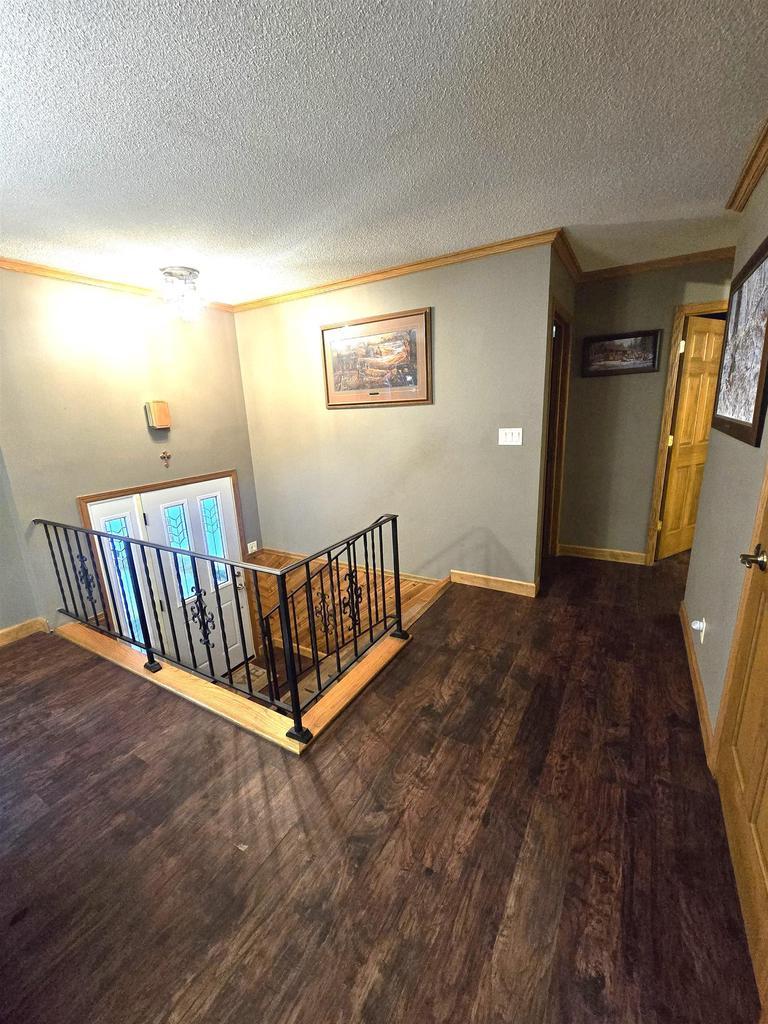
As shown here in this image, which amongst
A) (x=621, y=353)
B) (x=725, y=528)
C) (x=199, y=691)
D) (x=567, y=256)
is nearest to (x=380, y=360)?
(x=567, y=256)

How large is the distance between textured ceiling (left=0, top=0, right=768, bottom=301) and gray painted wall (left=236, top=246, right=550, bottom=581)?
529mm

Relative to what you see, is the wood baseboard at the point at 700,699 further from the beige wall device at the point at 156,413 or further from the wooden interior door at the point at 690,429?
the beige wall device at the point at 156,413

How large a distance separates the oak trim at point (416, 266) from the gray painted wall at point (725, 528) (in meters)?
0.99

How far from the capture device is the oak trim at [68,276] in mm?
2502

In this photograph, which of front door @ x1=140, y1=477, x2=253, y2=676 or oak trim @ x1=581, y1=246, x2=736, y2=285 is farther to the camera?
front door @ x1=140, y1=477, x2=253, y2=676

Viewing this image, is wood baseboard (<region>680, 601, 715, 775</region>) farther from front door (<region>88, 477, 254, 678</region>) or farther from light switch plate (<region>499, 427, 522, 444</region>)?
front door (<region>88, 477, 254, 678</region>)

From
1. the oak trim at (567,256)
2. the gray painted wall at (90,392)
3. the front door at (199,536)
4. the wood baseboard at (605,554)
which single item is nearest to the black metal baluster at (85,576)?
the gray painted wall at (90,392)

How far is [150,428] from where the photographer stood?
3.32 m

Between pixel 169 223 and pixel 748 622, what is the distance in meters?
3.13

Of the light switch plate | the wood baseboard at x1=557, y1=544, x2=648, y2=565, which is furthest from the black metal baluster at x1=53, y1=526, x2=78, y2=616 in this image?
the wood baseboard at x1=557, y1=544, x2=648, y2=565

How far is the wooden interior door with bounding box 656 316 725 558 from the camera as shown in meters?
3.18

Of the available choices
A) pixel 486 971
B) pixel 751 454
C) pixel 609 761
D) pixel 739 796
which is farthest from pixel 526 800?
pixel 751 454

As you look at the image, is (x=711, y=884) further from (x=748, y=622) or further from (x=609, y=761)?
(x=748, y=622)

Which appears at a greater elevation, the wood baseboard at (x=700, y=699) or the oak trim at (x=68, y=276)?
the oak trim at (x=68, y=276)
